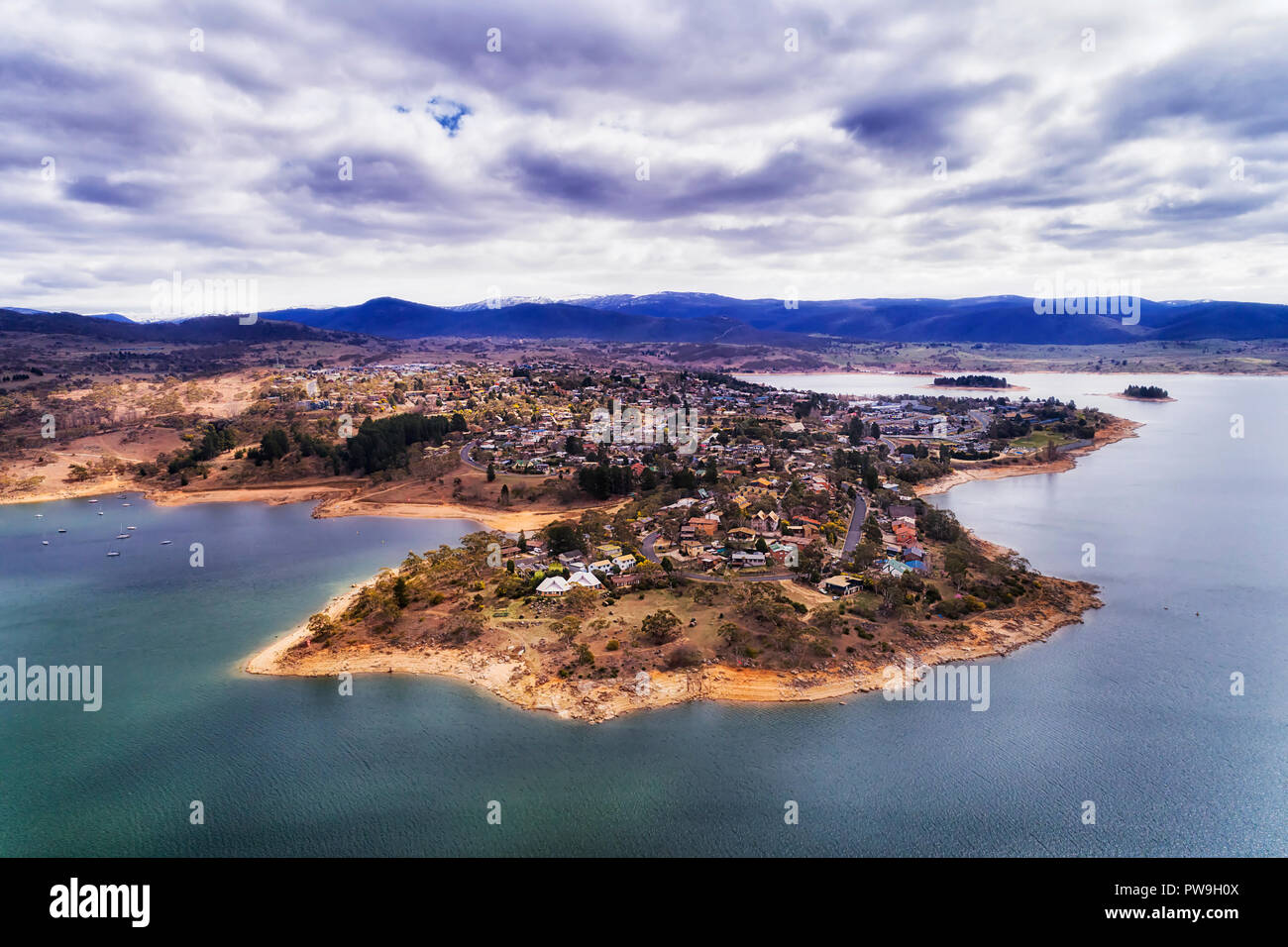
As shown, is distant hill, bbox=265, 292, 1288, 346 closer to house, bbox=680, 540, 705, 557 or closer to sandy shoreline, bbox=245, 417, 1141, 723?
house, bbox=680, 540, 705, 557

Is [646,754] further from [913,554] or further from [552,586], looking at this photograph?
[913,554]

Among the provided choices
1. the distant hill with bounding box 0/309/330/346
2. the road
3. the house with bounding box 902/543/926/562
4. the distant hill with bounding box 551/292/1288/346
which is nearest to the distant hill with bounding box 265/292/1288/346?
the distant hill with bounding box 551/292/1288/346

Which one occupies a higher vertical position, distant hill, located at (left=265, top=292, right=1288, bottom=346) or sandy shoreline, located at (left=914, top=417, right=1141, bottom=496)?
distant hill, located at (left=265, top=292, right=1288, bottom=346)

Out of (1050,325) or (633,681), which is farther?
(1050,325)

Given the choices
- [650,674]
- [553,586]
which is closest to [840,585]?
[650,674]

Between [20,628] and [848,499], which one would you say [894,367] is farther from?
[20,628]
